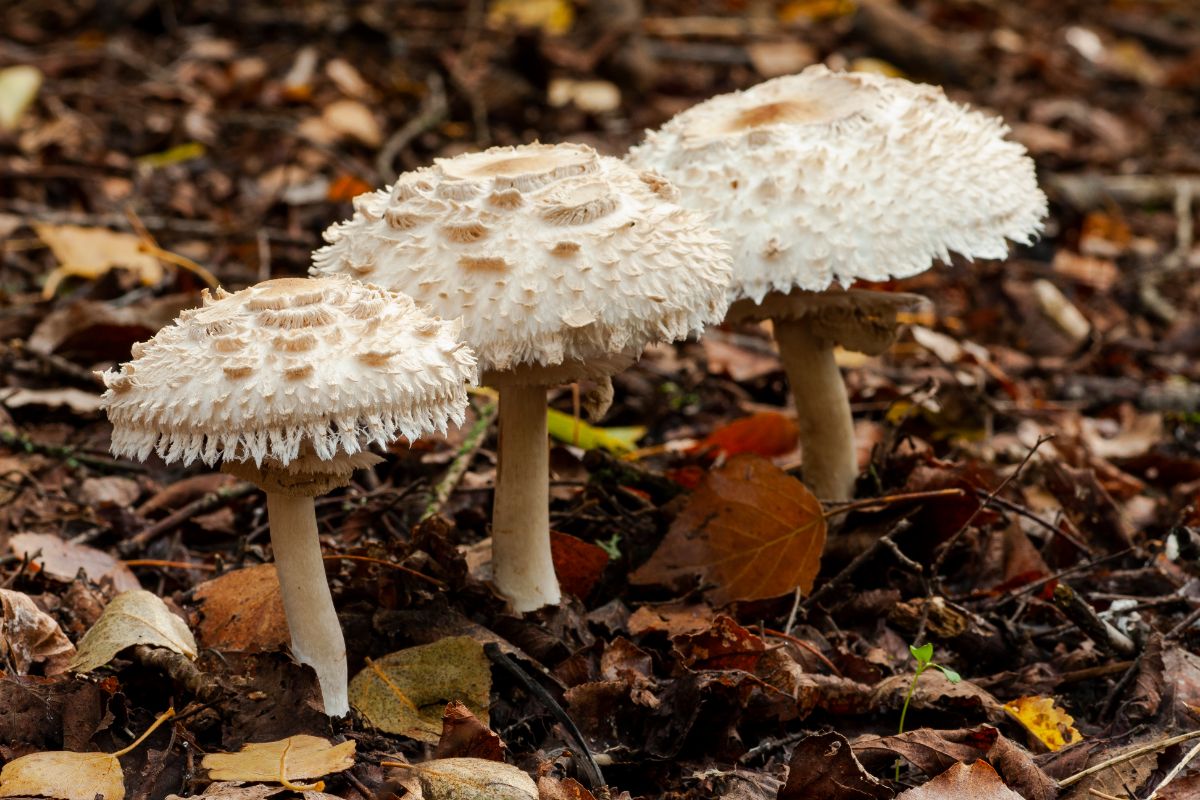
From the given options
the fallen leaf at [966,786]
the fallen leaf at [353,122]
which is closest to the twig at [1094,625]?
the fallen leaf at [966,786]

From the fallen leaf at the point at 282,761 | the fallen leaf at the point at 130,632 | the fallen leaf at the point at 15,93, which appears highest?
the fallen leaf at the point at 15,93

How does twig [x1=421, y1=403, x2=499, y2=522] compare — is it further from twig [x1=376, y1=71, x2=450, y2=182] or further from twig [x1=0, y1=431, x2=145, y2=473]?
twig [x1=376, y1=71, x2=450, y2=182]

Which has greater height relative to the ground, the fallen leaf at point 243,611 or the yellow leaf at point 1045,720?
the fallen leaf at point 243,611

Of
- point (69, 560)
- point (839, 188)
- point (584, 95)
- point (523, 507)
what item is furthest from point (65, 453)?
point (584, 95)

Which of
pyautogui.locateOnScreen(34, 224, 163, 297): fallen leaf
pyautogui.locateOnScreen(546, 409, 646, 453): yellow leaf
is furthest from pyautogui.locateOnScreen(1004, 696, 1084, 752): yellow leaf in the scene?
pyautogui.locateOnScreen(34, 224, 163, 297): fallen leaf

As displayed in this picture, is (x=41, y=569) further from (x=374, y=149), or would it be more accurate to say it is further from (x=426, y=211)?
(x=374, y=149)

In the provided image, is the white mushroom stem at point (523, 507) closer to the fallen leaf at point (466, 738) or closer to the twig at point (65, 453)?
the fallen leaf at point (466, 738)

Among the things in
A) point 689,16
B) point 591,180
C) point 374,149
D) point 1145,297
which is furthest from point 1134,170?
point 591,180
